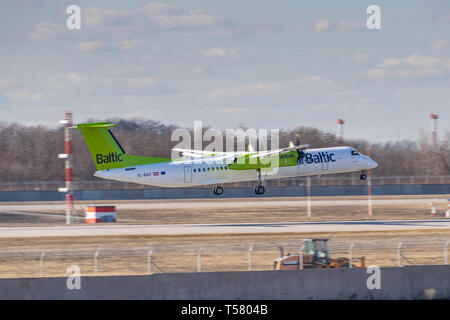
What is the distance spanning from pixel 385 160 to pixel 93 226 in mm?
66705

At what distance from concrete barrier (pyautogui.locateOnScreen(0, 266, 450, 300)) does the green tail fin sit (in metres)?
22.3

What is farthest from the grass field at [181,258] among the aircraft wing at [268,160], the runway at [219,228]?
the aircraft wing at [268,160]

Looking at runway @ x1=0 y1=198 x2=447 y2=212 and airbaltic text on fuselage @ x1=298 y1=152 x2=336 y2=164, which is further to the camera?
runway @ x1=0 y1=198 x2=447 y2=212

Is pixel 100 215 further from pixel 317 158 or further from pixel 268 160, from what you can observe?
pixel 317 158

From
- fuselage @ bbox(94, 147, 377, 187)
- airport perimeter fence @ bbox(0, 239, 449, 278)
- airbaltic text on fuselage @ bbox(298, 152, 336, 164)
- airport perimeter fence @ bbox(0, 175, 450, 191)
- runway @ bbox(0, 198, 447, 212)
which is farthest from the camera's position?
airport perimeter fence @ bbox(0, 175, 450, 191)

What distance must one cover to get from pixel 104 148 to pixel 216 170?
33.5ft

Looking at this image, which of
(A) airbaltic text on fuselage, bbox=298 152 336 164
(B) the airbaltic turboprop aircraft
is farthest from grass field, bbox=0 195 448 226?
(A) airbaltic text on fuselage, bbox=298 152 336 164

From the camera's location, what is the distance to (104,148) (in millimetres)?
50469

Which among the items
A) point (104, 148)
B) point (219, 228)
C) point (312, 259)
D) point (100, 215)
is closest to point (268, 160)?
point (219, 228)

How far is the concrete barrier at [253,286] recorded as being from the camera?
2886 centimetres

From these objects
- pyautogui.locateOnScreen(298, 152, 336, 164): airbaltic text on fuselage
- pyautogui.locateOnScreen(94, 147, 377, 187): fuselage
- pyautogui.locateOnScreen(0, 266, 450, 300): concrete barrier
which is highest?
pyautogui.locateOnScreen(298, 152, 336, 164): airbaltic text on fuselage

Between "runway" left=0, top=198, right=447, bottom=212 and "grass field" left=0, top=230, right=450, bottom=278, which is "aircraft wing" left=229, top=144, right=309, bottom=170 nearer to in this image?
"runway" left=0, top=198, right=447, bottom=212

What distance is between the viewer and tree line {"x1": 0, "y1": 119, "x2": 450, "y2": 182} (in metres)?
99.4
